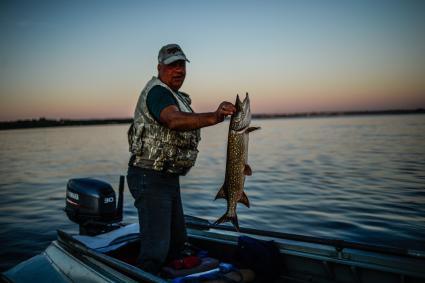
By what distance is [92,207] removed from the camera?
18.2 feet

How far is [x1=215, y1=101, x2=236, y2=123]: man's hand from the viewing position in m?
2.81

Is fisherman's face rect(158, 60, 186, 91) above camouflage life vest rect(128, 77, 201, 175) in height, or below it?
above

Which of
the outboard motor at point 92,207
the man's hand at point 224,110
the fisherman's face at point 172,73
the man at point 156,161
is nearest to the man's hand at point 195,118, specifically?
the man's hand at point 224,110

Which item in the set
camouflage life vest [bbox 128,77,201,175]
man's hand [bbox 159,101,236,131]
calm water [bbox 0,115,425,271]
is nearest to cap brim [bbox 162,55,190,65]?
camouflage life vest [bbox 128,77,201,175]

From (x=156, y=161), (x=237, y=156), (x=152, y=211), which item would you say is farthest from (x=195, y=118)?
(x=152, y=211)

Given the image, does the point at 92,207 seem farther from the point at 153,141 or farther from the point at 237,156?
the point at 237,156

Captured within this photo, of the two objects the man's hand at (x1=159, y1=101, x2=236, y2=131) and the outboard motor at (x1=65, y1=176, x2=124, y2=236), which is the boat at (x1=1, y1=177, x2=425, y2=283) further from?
the man's hand at (x1=159, y1=101, x2=236, y2=131)

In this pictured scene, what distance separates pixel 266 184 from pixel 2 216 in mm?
9574

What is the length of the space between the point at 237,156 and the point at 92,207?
3290mm

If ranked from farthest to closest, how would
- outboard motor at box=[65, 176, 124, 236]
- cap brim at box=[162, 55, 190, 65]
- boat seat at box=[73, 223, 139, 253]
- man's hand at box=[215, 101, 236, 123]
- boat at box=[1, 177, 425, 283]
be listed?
outboard motor at box=[65, 176, 124, 236]
boat seat at box=[73, 223, 139, 253]
boat at box=[1, 177, 425, 283]
cap brim at box=[162, 55, 190, 65]
man's hand at box=[215, 101, 236, 123]

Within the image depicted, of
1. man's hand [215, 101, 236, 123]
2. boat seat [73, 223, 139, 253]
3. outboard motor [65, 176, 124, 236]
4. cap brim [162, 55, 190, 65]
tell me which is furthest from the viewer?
outboard motor [65, 176, 124, 236]

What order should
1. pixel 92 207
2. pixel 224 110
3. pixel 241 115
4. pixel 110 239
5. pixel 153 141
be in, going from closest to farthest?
pixel 224 110, pixel 241 115, pixel 153 141, pixel 110 239, pixel 92 207

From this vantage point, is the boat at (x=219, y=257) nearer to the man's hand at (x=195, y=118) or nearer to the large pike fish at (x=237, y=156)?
the large pike fish at (x=237, y=156)

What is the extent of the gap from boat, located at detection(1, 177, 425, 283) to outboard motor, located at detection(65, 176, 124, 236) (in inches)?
0.6
